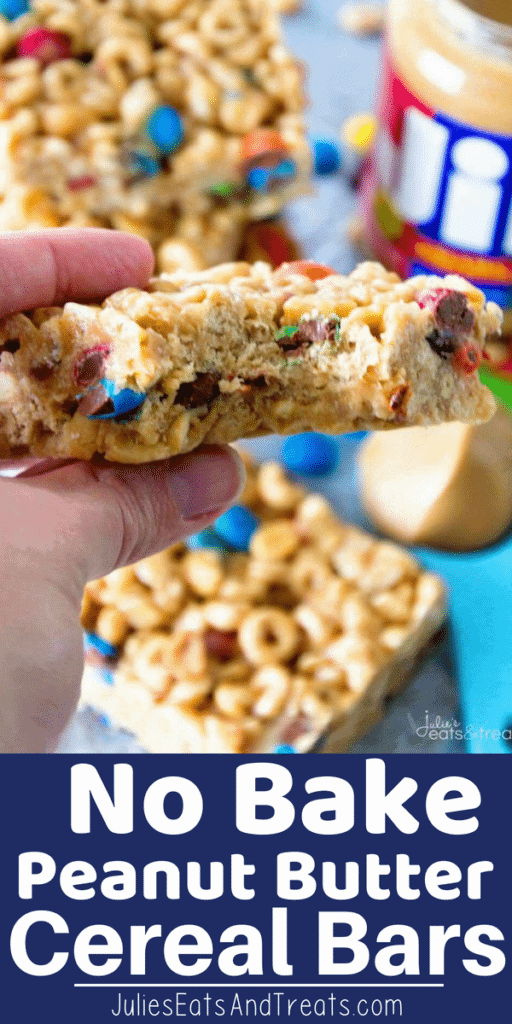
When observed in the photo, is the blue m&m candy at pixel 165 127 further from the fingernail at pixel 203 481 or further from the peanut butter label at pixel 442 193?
the fingernail at pixel 203 481

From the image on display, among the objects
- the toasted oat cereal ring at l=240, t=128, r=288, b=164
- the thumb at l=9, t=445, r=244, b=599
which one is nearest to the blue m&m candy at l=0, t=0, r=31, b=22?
the toasted oat cereal ring at l=240, t=128, r=288, b=164

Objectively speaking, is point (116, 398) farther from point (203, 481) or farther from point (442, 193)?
point (442, 193)

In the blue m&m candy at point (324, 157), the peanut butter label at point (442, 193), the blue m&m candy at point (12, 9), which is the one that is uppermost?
the blue m&m candy at point (12, 9)

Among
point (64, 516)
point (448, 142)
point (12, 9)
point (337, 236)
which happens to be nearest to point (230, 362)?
point (64, 516)

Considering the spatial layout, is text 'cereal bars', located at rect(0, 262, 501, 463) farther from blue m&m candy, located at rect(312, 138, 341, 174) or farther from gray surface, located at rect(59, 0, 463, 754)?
blue m&m candy, located at rect(312, 138, 341, 174)

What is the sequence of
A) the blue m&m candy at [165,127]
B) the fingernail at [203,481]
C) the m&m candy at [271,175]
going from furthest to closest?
the m&m candy at [271,175]
the blue m&m candy at [165,127]
the fingernail at [203,481]

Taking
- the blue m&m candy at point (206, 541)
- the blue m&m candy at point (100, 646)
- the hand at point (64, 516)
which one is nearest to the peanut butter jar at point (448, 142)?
the blue m&m candy at point (206, 541)
